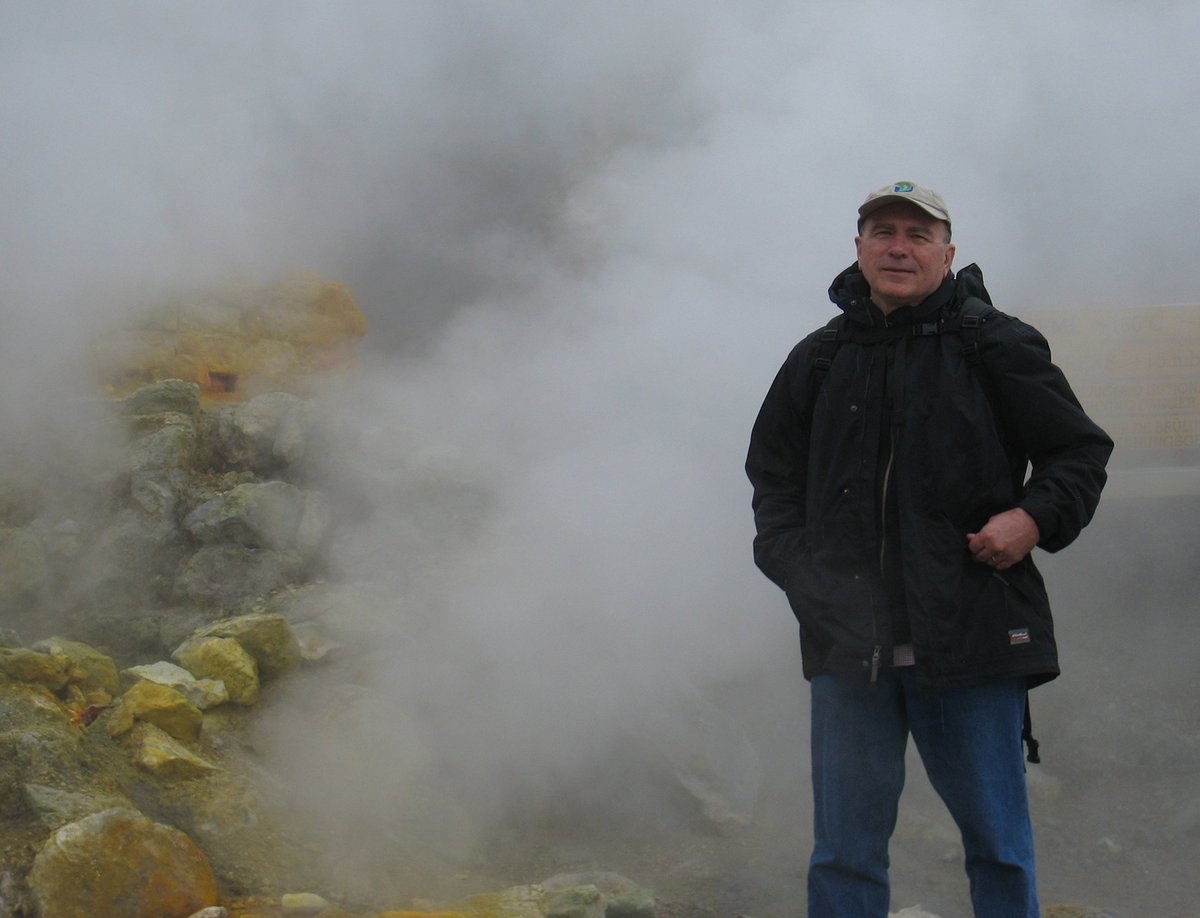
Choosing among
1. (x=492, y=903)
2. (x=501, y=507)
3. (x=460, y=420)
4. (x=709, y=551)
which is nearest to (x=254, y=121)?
(x=460, y=420)

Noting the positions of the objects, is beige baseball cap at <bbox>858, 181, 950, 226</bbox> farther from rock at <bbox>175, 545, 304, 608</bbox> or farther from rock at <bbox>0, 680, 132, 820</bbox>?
rock at <bbox>175, 545, 304, 608</bbox>

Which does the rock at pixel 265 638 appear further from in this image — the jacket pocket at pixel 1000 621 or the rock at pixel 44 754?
the jacket pocket at pixel 1000 621

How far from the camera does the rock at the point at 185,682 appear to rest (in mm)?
2711

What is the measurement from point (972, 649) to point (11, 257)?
388 cm

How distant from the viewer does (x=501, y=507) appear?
377 cm

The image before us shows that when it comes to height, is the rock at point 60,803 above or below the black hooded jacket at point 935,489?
below

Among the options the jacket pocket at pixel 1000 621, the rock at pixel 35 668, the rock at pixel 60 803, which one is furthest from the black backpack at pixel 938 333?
the rock at pixel 35 668

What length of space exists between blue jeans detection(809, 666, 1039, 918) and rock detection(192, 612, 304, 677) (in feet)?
5.41

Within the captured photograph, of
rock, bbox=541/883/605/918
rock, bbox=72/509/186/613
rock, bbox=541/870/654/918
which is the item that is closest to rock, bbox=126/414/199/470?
rock, bbox=72/509/186/613

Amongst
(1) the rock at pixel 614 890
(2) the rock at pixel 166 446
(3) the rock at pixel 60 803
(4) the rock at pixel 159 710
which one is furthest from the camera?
(2) the rock at pixel 166 446

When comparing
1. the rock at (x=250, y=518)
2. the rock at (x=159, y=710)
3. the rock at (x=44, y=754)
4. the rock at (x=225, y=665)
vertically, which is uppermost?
the rock at (x=250, y=518)

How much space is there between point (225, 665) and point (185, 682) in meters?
0.11

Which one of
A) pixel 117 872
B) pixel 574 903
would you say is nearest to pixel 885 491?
pixel 574 903

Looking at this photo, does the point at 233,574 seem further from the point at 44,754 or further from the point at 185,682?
the point at 44,754
